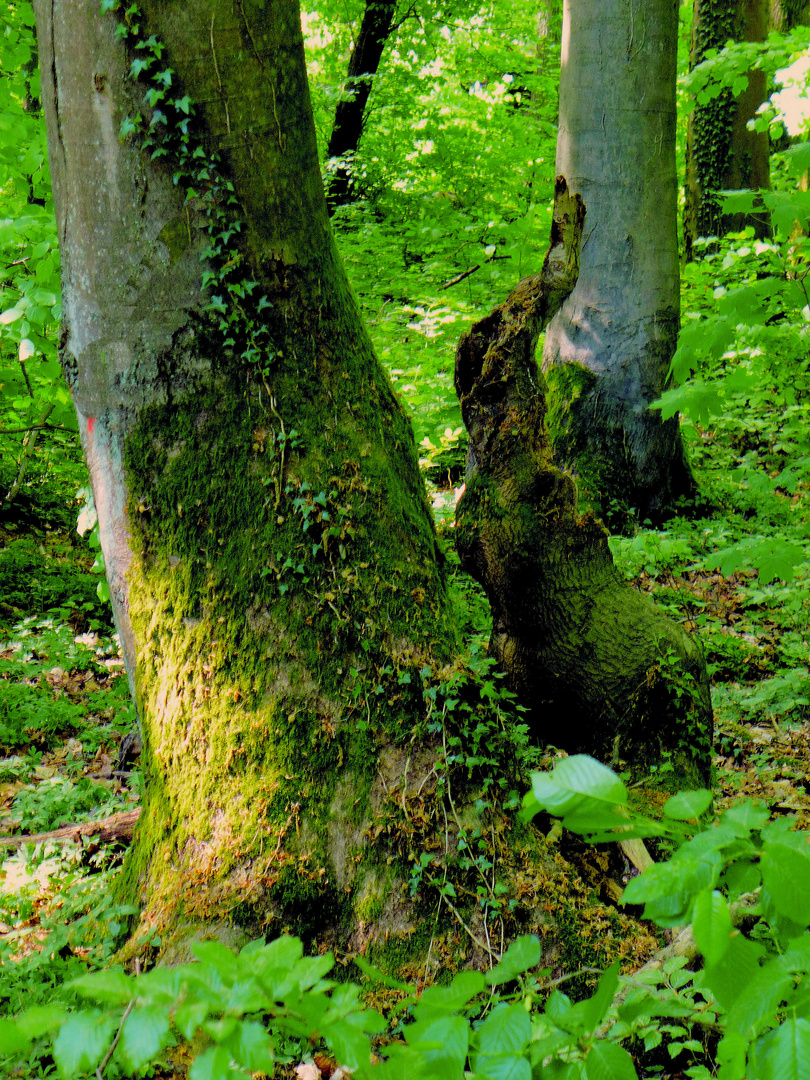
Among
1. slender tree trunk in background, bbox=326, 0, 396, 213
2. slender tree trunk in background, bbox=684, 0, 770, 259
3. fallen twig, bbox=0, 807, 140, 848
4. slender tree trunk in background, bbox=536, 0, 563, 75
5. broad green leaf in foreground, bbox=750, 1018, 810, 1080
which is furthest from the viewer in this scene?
slender tree trunk in background, bbox=536, 0, 563, 75

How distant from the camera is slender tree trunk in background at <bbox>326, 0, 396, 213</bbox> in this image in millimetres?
11070

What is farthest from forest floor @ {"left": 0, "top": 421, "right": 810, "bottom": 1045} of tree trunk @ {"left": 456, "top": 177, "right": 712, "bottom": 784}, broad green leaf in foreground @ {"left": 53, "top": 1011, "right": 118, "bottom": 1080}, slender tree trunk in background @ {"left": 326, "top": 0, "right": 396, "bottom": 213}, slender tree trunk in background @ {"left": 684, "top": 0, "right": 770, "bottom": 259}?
slender tree trunk in background @ {"left": 326, "top": 0, "right": 396, "bottom": 213}

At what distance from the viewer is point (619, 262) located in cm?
610

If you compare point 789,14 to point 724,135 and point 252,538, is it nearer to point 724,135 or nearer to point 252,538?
point 724,135

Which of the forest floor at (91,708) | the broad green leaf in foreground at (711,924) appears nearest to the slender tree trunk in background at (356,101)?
the forest floor at (91,708)

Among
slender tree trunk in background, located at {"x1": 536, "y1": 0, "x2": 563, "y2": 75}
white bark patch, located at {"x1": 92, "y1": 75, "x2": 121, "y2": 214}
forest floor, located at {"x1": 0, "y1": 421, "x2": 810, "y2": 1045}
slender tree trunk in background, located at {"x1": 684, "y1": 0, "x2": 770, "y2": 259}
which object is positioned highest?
slender tree trunk in background, located at {"x1": 536, "y1": 0, "x2": 563, "y2": 75}

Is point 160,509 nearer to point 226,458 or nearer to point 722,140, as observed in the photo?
point 226,458

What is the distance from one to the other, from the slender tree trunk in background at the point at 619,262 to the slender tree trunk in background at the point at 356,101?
18.4ft

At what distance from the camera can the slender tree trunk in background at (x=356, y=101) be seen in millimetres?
11070

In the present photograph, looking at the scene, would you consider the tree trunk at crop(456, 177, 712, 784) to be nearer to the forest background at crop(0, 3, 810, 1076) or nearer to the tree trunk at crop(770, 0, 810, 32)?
the forest background at crop(0, 3, 810, 1076)

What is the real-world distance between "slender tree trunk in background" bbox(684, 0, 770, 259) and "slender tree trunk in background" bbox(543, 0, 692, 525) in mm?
3900

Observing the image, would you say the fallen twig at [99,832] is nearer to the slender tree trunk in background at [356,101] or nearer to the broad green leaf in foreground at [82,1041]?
the broad green leaf in foreground at [82,1041]

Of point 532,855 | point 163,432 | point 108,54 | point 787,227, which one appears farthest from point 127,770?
point 787,227

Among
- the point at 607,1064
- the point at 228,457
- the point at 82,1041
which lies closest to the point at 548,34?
the point at 228,457
